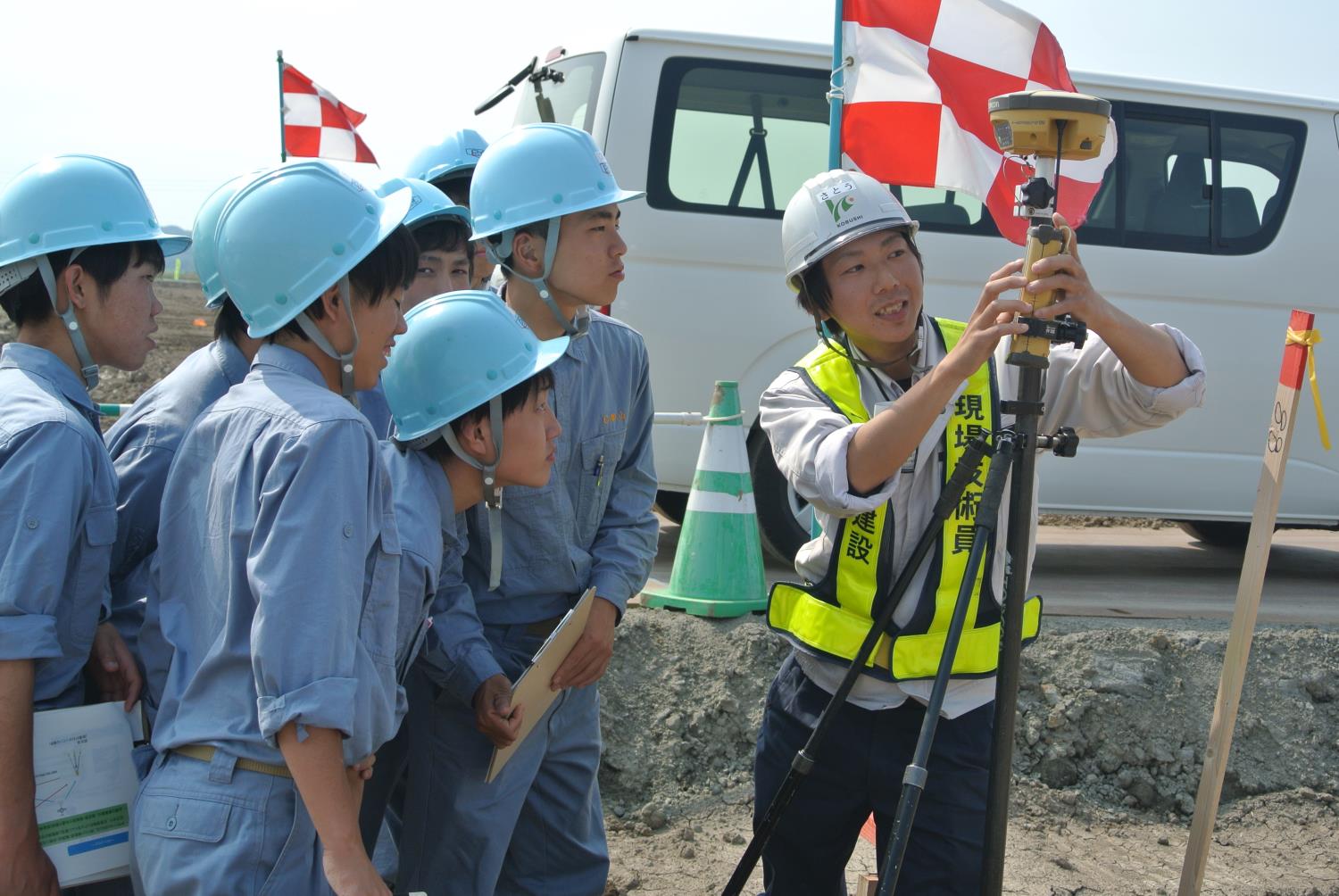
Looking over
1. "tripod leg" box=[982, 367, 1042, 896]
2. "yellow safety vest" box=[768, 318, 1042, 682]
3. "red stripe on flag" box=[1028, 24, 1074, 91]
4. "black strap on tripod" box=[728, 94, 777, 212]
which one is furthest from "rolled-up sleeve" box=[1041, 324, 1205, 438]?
"black strap on tripod" box=[728, 94, 777, 212]

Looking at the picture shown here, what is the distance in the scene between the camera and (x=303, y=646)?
5.78 feet

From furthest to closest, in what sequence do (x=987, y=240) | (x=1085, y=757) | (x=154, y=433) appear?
1. (x=987, y=240)
2. (x=1085, y=757)
3. (x=154, y=433)

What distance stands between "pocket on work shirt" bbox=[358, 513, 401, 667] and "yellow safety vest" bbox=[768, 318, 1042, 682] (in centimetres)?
103

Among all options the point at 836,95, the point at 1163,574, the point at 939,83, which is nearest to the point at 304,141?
the point at 836,95

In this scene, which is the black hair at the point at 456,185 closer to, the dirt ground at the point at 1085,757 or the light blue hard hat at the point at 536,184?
the light blue hard hat at the point at 536,184

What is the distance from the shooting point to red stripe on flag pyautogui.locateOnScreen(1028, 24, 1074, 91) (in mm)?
4930

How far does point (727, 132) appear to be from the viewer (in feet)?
20.3

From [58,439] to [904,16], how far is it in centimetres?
376

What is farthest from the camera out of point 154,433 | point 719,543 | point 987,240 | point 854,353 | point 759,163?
point 987,240

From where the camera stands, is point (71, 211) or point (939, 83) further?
point (939, 83)

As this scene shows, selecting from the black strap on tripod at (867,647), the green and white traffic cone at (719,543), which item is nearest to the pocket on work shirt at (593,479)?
the black strap on tripod at (867,647)

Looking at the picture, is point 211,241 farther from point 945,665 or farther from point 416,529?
point 945,665

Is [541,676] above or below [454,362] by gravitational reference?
below

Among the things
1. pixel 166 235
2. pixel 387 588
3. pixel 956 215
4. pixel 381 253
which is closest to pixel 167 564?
pixel 387 588
